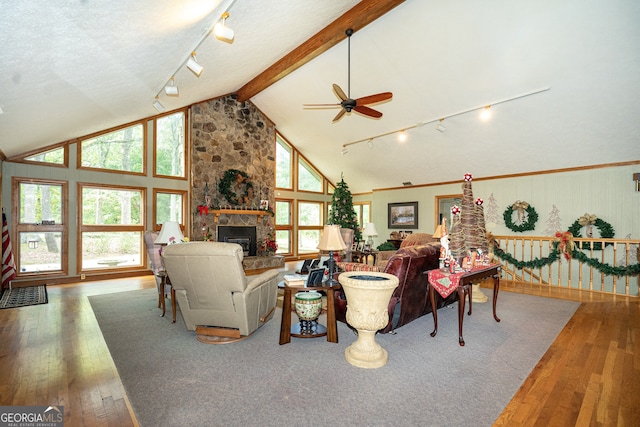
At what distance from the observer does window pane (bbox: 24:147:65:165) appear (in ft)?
19.5

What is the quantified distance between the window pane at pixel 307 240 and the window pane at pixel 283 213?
0.68 meters

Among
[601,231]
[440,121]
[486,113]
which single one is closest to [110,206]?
[440,121]

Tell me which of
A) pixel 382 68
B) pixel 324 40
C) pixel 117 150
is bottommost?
pixel 117 150

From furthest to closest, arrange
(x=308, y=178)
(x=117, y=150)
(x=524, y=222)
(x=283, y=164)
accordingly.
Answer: (x=308, y=178) → (x=283, y=164) → (x=524, y=222) → (x=117, y=150)

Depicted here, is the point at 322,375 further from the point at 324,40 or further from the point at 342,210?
the point at 342,210

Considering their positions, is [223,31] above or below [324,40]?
Answer: below

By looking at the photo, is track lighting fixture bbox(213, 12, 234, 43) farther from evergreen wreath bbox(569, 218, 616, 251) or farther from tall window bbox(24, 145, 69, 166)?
evergreen wreath bbox(569, 218, 616, 251)

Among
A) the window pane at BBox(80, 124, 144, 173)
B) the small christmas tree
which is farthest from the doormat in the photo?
the small christmas tree

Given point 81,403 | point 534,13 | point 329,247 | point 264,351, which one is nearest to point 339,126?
point 534,13

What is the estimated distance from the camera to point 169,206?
299 inches

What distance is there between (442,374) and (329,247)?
1.47 m

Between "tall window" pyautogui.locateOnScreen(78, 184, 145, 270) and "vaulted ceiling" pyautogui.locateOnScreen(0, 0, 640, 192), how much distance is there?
1384 mm

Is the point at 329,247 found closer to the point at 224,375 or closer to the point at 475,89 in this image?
the point at 224,375

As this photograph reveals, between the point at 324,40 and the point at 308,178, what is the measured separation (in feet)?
18.6
